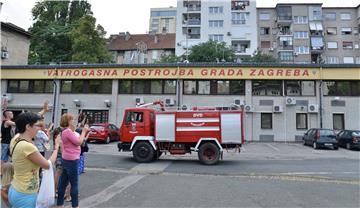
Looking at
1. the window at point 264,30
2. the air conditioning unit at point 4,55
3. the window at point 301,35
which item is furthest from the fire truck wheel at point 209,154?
the window at point 264,30

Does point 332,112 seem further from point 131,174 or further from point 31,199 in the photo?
point 31,199

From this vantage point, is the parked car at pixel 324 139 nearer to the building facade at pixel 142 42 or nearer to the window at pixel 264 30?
the window at pixel 264 30

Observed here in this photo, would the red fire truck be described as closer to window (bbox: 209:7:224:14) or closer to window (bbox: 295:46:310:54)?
window (bbox: 295:46:310:54)

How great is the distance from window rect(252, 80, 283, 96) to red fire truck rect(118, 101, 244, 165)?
46.4ft

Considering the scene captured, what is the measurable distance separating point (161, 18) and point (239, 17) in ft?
152

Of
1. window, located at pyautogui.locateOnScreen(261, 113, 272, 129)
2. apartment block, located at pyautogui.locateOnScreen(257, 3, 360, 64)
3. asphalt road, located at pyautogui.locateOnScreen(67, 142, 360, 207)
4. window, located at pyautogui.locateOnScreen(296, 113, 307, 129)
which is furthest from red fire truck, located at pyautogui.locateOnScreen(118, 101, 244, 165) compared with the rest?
apartment block, located at pyautogui.locateOnScreen(257, 3, 360, 64)

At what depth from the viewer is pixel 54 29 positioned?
42.8 meters

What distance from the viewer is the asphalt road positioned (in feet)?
21.4

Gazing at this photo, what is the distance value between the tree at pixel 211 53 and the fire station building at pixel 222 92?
20070 mm

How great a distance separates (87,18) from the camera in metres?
36.8

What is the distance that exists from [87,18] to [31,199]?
36.8 m

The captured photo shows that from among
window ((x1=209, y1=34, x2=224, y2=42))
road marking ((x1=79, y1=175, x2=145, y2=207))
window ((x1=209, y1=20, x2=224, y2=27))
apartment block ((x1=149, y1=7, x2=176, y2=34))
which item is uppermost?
apartment block ((x1=149, y1=7, x2=176, y2=34))

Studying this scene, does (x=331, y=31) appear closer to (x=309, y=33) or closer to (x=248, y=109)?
(x=309, y=33)

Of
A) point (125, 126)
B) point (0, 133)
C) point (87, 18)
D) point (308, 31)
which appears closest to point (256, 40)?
point (308, 31)
